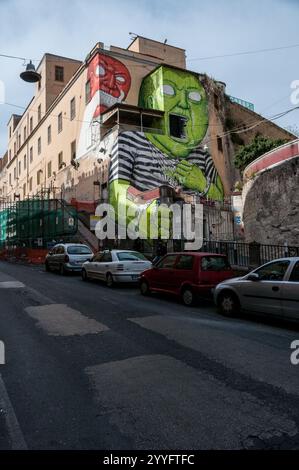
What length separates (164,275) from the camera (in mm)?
11953

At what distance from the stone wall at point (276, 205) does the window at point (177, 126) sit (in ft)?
50.2

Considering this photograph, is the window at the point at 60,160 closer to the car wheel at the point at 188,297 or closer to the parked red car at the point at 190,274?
the parked red car at the point at 190,274

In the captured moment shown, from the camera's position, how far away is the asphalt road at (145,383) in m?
3.57

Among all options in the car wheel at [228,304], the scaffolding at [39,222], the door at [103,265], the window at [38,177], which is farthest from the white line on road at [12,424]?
the window at [38,177]

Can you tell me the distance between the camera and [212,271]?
36.2 ft

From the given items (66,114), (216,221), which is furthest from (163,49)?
(216,221)

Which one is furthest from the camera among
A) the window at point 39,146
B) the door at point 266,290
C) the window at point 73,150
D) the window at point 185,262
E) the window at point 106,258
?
the window at point 39,146

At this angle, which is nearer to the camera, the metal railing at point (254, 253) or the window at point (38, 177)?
the metal railing at point (254, 253)

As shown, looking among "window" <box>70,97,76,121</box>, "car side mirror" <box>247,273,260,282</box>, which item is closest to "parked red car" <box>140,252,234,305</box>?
"car side mirror" <box>247,273,260,282</box>

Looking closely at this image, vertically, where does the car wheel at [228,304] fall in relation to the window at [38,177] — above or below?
below

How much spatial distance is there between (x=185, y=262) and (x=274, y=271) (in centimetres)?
333

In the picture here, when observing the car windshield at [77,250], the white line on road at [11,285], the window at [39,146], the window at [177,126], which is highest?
the window at [39,146]

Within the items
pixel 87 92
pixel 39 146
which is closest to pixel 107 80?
pixel 87 92

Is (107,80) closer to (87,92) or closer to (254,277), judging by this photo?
(87,92)
